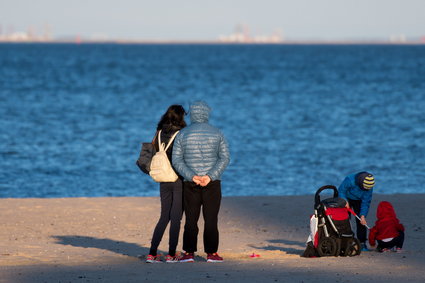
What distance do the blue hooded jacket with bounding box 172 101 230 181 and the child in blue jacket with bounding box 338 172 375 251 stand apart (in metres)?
1.74

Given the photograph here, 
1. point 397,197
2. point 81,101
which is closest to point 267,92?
point 81,101

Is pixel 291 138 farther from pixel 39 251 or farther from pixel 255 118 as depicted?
pixel 39 251

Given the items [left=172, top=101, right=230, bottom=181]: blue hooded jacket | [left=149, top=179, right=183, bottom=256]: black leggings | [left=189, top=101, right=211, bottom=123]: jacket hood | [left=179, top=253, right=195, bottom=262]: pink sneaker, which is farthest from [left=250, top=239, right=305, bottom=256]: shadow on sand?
[left=189, top=101, right=211, bottom=123]: jacket hood

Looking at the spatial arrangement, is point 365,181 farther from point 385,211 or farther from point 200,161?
point 200,161

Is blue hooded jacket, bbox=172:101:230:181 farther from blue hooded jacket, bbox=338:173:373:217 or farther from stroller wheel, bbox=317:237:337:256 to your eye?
blue hooded jacket, bbox=338:173:373:217

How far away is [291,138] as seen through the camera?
29.0 m

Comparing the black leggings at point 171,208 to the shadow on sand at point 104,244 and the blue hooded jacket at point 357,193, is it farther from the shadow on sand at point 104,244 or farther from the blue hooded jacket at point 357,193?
the blue hooded jacket at point 357,193

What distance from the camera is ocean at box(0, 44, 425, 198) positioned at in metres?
19.5

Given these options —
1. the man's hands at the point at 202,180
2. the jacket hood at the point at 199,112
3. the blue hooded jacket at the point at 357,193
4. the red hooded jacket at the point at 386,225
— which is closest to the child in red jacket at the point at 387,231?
the red hooded jacket at the point at 386,225

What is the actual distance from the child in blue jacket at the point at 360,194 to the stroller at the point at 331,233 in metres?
0.40

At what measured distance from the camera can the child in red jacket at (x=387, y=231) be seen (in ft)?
29.5

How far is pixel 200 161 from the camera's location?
7.92 metres

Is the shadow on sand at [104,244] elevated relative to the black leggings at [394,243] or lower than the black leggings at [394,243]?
lower

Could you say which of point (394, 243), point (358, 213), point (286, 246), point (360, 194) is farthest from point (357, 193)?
point (286, 246)
